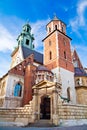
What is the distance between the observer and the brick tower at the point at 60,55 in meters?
22.0

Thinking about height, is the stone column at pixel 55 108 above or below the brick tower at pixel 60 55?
below

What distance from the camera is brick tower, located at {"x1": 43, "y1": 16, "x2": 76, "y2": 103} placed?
2203 centimetres

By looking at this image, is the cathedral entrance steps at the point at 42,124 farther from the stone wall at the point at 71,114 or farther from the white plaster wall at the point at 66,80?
the white plaster wall at the point at 66,80

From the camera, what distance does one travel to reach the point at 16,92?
62.2ft

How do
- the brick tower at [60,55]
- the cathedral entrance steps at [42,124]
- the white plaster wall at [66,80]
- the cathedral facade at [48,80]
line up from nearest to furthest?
the cathedral entrance steps at [42,124], the cathedral facade at [48,80], the white plaster wall at [66,80], the brick tower at [60,55]

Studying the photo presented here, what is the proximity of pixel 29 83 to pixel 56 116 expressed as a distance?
9.77 meters

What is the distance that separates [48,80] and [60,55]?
7.46 m

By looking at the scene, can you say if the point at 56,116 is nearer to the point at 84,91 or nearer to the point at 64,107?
the point at 64,107

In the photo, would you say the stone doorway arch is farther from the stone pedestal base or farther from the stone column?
the stone pedestal base

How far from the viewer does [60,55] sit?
24.1 m

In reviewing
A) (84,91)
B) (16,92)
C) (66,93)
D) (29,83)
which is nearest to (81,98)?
(84,91)

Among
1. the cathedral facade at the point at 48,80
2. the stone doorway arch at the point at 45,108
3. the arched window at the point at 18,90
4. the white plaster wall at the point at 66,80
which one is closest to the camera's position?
the cathedral facade at the point at 48,80

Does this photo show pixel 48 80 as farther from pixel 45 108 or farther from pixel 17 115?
pixel 17 115

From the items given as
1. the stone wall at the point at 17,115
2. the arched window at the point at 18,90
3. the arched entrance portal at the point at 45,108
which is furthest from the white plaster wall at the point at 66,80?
the stone wall at the point at 17,115
